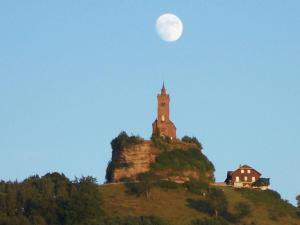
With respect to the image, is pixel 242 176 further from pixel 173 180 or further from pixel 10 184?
pixel 10 184

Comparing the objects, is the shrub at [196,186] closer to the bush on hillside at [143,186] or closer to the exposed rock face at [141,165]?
the exposed rock face at [141,165]

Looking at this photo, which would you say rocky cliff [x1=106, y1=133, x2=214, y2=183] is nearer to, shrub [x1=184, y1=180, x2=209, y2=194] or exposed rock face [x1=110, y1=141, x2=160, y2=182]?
exposed rock face [x1=110, y1=141, x2=160, y2=182]

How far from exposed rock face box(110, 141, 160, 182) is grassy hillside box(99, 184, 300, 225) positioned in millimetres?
4292

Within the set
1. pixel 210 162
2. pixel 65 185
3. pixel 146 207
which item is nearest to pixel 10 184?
pixel 65 185

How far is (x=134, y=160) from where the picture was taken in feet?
531

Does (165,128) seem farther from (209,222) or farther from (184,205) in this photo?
(209,222)

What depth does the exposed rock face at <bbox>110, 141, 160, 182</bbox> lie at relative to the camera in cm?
16162

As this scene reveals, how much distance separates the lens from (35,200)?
14650cm

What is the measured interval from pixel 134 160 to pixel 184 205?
12617 millimetres

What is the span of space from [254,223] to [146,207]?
1323 cm

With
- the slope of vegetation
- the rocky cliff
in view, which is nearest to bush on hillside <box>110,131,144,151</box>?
the rocky cliff

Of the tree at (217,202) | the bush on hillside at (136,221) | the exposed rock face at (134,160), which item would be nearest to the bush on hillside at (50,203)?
the bush on hillside at (136,221)

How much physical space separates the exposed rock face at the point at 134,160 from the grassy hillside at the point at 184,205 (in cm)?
429

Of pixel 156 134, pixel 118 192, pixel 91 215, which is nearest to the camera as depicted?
pixel 91 215
